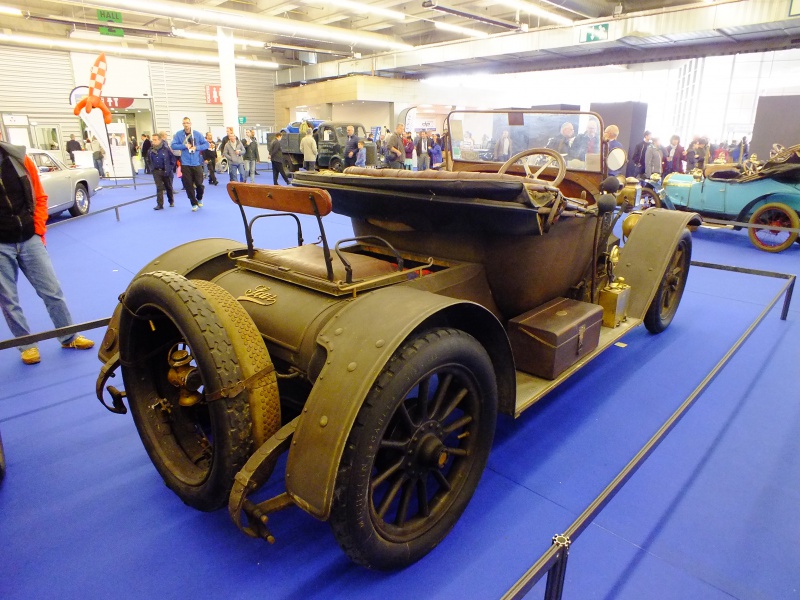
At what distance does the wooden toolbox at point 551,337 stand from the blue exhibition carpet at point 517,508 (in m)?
0.43

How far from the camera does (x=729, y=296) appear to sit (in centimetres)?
553

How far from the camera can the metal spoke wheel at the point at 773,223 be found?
24.1ft

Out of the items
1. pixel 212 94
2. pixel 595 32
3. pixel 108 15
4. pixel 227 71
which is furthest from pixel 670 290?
pixel 212 94

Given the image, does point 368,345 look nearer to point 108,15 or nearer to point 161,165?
point 161,165

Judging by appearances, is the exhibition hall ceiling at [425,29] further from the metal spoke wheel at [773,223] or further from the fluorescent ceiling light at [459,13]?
the metal spoke wheel at [773,223]

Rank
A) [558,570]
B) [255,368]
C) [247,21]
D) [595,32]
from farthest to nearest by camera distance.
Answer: [247,21], [595,32], [255,368], [558,570]

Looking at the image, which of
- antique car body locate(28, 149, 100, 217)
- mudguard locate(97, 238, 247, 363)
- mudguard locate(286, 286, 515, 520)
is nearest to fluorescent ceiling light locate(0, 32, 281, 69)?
antique car body locate(28, 149, 100, 217)

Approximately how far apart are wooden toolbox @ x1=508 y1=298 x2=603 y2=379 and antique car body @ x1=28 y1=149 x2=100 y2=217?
9462 millimetres

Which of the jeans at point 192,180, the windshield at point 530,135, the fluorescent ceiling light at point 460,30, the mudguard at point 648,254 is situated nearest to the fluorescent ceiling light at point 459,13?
the fluorescent ceiling light at point 460,30

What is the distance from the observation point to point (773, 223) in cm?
771

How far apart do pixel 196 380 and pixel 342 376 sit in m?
0.80

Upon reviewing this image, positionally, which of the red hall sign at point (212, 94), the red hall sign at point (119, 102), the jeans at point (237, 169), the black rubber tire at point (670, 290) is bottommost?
the black rubber tire at point (670, 290)

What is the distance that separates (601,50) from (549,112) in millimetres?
13804

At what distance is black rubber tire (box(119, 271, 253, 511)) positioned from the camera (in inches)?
72.7
